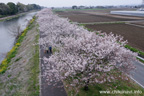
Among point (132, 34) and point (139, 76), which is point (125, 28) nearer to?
point (132, 34)

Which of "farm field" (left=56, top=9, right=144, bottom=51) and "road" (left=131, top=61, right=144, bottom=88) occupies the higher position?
"farm field" (left=56, top=9, right=144, bottom=51)

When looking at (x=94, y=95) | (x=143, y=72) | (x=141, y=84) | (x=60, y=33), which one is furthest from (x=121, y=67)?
(x=60, y=33)

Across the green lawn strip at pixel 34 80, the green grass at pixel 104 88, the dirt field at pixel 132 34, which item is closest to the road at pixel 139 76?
the green grass at pixel 104 88

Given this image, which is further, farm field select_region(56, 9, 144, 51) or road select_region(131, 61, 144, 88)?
farm field select_region(56, 9, 144, 51)

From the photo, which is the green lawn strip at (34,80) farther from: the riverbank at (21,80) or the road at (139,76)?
the road at (139,76)

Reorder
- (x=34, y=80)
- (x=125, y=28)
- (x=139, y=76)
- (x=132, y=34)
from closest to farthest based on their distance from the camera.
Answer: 1. (x=34, y=80)
2. (x=139, y=76)
3. (x=132, y=34)
4. (x=125, y=28)

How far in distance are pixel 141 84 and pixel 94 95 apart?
25.7 ft

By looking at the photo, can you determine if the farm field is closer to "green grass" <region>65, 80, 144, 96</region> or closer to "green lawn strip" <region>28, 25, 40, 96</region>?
"green grass" <region>65, 80, 144, 96</region>

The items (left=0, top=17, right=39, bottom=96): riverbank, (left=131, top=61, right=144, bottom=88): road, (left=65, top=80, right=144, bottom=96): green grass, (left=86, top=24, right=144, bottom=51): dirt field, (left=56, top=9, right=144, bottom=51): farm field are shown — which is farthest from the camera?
(left=56, top=9, right=144, bottom=51): farm field

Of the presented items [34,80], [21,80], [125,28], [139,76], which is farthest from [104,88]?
[125,28]

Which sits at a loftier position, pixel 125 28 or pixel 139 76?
pixel 125 28

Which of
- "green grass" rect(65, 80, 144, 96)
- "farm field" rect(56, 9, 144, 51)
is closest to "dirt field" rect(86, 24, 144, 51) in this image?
"farm field" rect(56, 9, 144, 51)

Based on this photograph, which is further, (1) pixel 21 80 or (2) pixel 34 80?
(1) pixel 21 80

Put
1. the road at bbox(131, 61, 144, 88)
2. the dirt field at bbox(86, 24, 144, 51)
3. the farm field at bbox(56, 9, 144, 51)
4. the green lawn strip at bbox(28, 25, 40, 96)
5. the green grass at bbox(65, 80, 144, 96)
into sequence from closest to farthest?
the green grass at bbox(65, 80, 144, 96)
the green lawn strip at bbox(28, 25, 40, 96)
the road at bbox(131, 61, 144, 88)
the dirt field at bbox(86, 24, 144, 51)
the farm field at bbox(56, 9, 144, 51)
